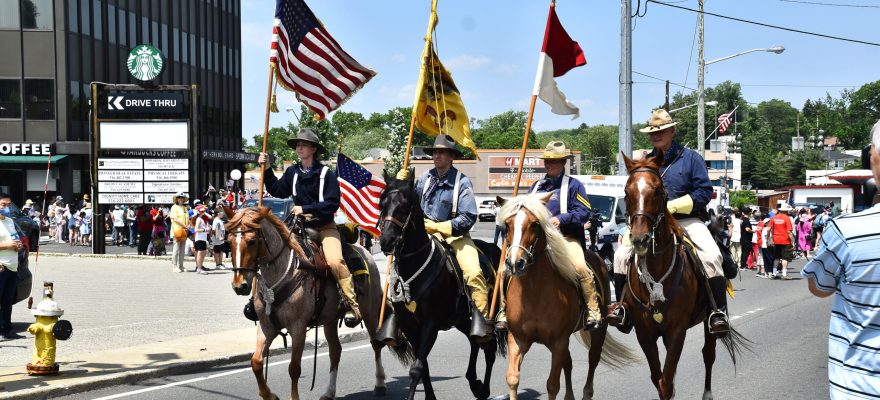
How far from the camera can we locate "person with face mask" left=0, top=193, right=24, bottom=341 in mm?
11781

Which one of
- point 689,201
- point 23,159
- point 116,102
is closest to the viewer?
point 689,201

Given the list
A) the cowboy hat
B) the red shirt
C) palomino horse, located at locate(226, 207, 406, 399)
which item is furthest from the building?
the cowboy hat

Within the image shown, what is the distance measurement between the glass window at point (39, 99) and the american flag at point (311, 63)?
38833mm

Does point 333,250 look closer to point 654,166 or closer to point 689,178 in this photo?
point 654,166

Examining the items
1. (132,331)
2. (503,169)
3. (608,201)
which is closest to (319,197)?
(132,331)

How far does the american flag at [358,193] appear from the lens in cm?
1120

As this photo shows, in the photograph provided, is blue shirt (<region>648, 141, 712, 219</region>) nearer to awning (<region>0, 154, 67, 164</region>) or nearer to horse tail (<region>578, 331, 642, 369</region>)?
horse tail (<region>578, 331, 642, 369</region>)

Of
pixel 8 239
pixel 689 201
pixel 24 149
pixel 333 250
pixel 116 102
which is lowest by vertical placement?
pixel 8 239

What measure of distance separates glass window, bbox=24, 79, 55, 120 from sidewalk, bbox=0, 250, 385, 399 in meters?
24.8

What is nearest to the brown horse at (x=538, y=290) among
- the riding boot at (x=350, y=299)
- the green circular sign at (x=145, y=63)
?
the riding boot at (x=350, y=299)

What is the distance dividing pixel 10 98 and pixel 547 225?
44.1m

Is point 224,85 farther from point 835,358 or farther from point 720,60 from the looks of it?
point 835,358

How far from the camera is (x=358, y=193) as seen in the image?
11703 mm

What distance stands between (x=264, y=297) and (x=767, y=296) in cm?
1521
